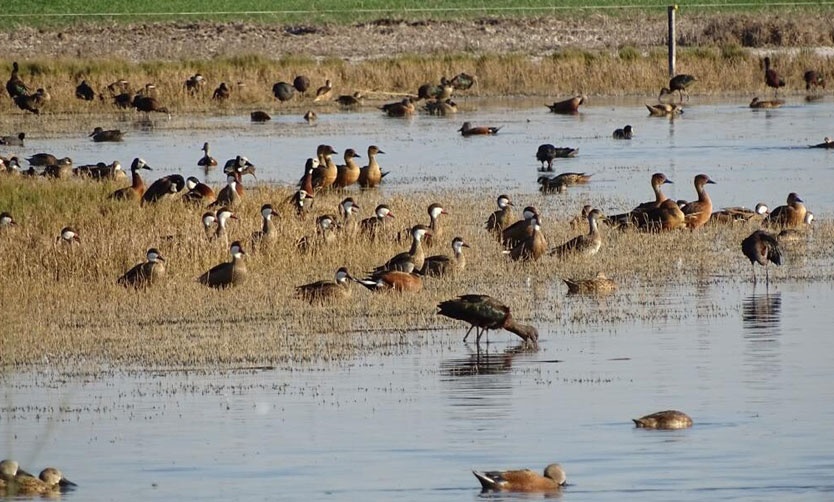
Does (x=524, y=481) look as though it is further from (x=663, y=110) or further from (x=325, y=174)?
(x=663, y=110)

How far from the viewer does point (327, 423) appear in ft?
38.3

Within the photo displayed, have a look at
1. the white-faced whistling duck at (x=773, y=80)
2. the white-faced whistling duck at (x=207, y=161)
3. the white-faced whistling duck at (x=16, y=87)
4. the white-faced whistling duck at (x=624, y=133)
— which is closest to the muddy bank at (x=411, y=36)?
the white-faced whistling duck at (x=773, y=80)

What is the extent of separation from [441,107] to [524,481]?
33.3 meters

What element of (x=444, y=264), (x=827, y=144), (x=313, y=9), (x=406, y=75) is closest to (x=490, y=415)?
(x=444, y=264)

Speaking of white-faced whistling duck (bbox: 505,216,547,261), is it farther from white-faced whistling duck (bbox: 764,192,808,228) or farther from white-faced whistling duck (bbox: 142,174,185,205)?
white-faced whistling duck (bbox: 142,174,185,205)

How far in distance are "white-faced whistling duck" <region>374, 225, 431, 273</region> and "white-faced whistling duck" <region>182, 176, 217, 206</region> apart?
463cm

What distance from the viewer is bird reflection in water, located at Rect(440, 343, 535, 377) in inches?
524

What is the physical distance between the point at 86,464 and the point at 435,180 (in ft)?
56.4

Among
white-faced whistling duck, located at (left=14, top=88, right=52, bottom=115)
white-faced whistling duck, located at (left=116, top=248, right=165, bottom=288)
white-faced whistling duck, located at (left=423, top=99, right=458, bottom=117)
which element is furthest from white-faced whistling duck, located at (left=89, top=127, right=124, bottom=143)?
white-faced whistling duck, located at (left=116, top=248, right=165, bottom=288)

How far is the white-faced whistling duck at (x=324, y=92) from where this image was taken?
148ft

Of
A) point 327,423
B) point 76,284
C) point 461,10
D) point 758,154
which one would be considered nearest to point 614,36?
point 461,10

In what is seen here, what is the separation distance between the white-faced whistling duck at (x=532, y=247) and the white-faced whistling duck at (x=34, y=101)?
2556 centimetres

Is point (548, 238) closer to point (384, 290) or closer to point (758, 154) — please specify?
point (384, 290)

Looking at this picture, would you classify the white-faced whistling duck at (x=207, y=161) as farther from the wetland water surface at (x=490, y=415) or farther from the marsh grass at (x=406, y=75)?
the wetland water surface at (x=490, y=415)
